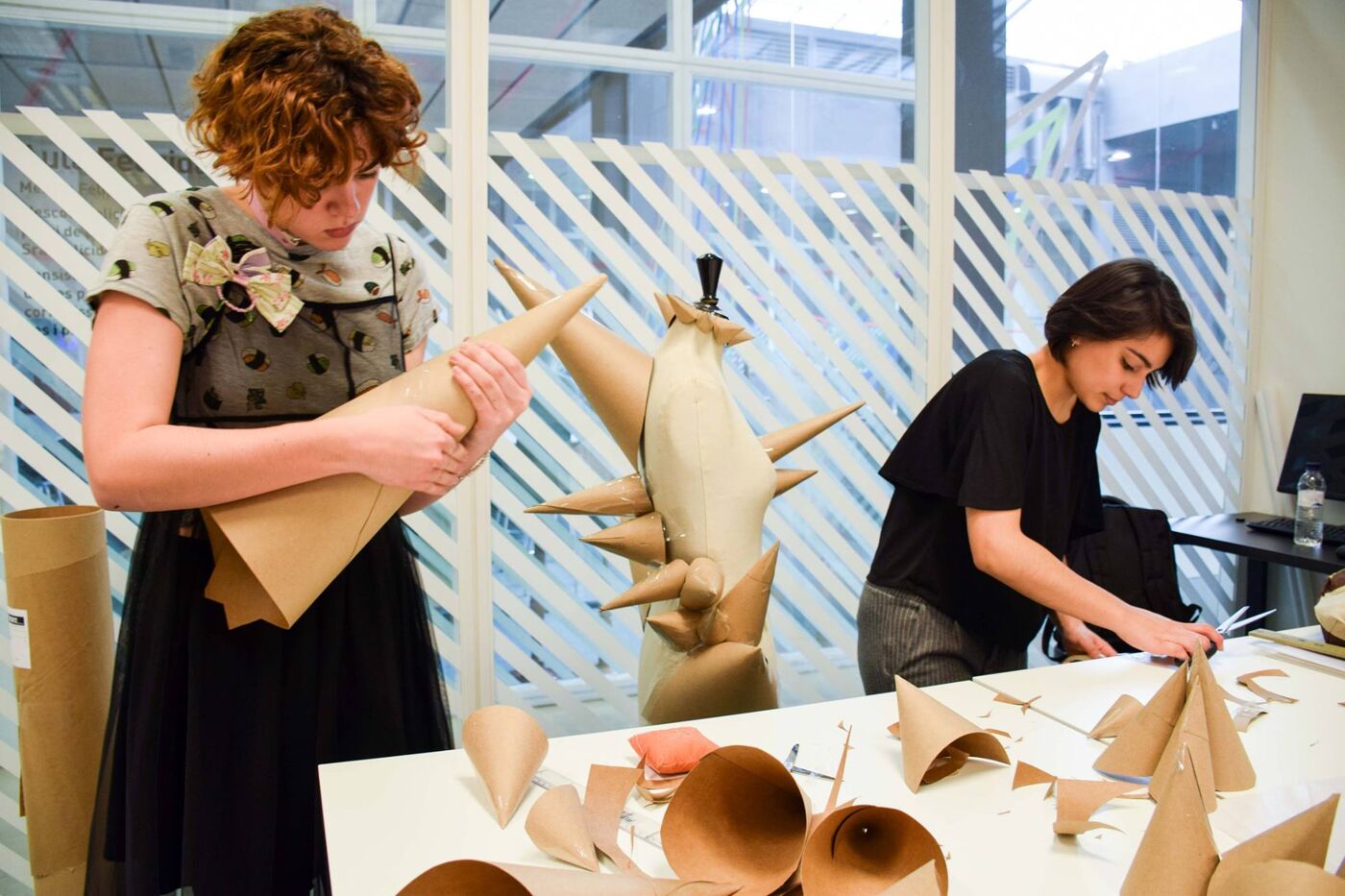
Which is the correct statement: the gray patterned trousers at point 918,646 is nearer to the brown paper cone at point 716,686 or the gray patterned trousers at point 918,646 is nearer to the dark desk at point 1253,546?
the brown paper cone at point 716,686

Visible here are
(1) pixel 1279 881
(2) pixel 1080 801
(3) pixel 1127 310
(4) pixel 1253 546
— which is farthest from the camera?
(4) pixel 1253 546

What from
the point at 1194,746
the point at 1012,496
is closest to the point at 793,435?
the point at 1012,496

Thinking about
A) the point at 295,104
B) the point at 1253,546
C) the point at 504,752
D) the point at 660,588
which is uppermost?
the point at 295,104

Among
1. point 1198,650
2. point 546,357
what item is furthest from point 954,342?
point 1198,650

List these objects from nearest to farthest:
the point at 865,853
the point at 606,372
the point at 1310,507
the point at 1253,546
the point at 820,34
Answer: the point at 865,853, the point at 606,372, the point at 1253,546, the point at 1310,507, the point at 820,34

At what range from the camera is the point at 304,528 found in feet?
3.38

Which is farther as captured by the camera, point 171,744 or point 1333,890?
point 171,744

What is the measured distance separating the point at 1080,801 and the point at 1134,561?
1.60 m

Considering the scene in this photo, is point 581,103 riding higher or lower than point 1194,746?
higher

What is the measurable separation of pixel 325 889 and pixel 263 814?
0.39 ft

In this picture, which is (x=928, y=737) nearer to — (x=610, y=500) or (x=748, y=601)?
(x=748, y=601)

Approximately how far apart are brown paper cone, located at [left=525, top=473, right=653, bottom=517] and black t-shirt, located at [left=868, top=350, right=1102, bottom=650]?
524 millimetres

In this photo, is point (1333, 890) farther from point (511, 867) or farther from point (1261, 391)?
point (1261, 391)

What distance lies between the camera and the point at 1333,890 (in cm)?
62
